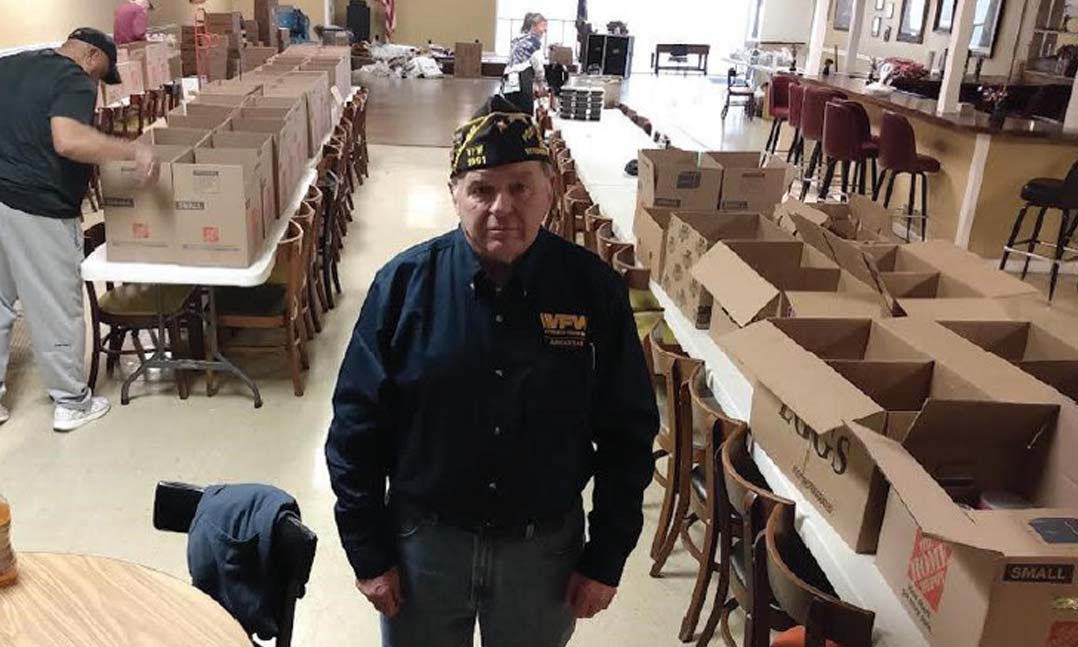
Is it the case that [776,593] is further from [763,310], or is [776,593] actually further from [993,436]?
[763,310]

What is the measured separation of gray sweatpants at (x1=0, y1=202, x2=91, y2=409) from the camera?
3.41 meters

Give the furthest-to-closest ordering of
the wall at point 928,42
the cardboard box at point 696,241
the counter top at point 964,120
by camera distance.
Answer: the wall at point 928,42
the counter top at point 964,120
the cardboard box at point 696,241

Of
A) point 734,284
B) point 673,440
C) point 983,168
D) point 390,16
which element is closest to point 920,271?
point 734,284

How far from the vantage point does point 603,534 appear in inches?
63.1

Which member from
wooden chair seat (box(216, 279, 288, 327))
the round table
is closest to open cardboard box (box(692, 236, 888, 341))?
the round table

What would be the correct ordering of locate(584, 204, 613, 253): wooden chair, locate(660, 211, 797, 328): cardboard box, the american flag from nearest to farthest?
locate(660, 211, 797, 328): cardboard box, locate(584, 204, 613, 253): wooden chair, the american flag

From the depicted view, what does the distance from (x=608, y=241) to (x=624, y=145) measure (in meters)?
3.04

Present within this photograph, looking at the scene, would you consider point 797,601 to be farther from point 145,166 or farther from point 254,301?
point 254,301

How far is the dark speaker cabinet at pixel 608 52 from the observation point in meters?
15.8

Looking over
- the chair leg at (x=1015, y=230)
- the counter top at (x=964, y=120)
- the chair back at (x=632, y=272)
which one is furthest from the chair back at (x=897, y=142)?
the chair back at (x=632, y=272)

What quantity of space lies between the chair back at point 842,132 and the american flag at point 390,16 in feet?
40.1

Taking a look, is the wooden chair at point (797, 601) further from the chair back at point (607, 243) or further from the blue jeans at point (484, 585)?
the chair back at point (607, 243)

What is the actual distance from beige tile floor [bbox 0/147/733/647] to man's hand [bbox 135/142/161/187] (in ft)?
3.31

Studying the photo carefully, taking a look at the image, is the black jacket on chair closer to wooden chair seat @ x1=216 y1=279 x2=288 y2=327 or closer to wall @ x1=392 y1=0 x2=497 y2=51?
wooden chair seat @ x1=216 y1=279 x2=288 y2=327
